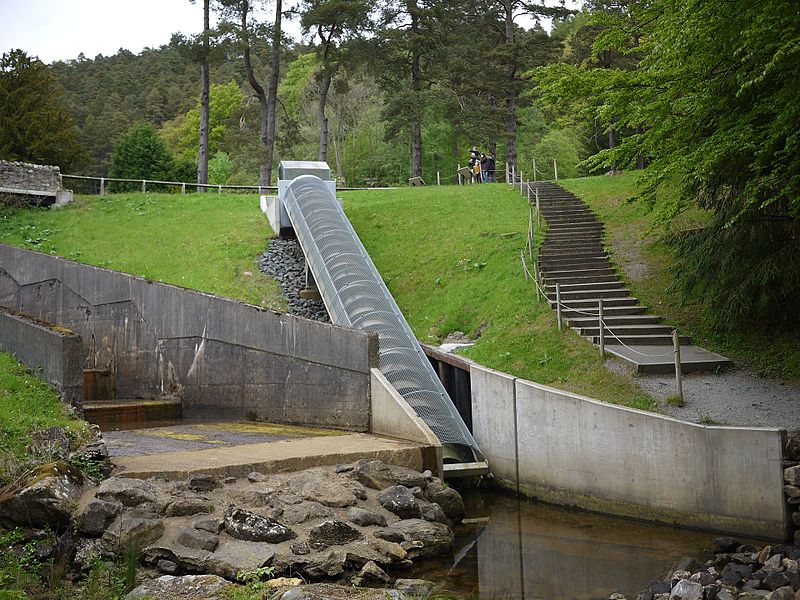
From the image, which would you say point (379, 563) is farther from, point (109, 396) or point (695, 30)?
point (109, 396)

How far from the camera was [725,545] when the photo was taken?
10.4 metres

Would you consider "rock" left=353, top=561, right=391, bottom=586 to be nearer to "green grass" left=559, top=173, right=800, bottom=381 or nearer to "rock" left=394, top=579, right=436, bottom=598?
"rock" left=394, top=579, right=436, bottom=598

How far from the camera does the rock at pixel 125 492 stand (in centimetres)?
982

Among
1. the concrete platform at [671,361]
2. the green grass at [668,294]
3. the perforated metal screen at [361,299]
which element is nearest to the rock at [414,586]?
the perforated metal screen at [361,299]

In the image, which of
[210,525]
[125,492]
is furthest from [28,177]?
[210,525]

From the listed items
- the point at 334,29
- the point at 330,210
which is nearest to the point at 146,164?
the point at 334,29

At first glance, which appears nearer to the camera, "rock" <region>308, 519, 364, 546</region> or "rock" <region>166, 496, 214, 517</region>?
"rock" <region>166, 496, 214, 517</region>

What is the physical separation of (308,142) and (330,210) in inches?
1122

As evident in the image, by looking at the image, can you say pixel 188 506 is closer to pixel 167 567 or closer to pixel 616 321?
pixel 167 567

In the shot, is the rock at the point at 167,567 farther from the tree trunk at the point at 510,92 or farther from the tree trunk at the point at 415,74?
the tree trunk at the point at 510,92

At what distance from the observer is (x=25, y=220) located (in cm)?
2981

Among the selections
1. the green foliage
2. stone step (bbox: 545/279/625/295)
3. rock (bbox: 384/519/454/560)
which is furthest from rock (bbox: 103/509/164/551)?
the green foliage

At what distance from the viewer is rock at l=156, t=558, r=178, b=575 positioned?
9.00 metres

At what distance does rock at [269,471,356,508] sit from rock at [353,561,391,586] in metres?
1.49
